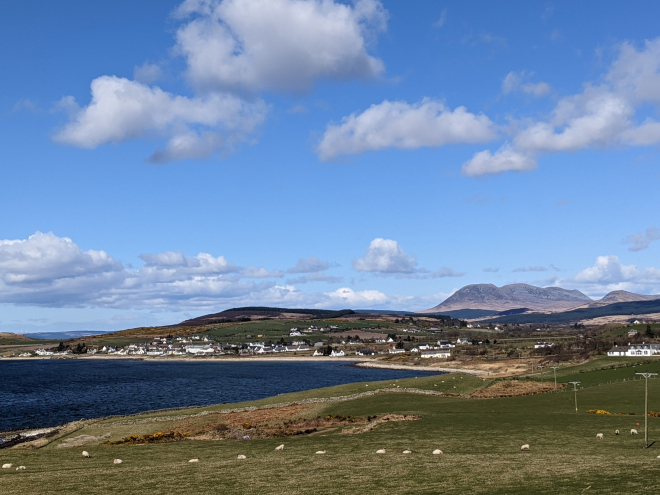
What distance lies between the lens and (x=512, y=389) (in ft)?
270

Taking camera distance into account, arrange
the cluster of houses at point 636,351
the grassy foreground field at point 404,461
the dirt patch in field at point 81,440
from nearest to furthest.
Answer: the grassy foreground field at point 404,461
the dirt patch in field at point 81,440
the cluster of houses at point 636,351

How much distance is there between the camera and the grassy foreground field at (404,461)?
24.0 metres

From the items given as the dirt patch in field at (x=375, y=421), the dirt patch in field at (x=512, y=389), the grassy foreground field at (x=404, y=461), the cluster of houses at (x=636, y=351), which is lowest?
the cluster of houses at (x=636, y=351)

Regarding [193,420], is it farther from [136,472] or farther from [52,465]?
[136,472]

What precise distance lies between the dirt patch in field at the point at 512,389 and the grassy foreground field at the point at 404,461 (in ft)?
68.8

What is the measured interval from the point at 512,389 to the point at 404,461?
5759 cm

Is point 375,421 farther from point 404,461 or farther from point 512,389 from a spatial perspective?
point 512,389

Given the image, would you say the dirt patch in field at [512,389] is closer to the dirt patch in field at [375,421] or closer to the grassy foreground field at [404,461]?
the grassy foreground field at [404,461]

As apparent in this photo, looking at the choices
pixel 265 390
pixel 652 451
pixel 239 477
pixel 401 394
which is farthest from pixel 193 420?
pixel 265 390

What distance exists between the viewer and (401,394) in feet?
260

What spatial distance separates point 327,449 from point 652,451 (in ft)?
62.0

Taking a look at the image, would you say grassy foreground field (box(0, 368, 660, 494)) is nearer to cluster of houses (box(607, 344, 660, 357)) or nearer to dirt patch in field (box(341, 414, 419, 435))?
dirt patch in field (box(341, 414, 419, 435))

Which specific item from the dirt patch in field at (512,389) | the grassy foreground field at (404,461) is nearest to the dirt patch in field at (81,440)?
the grassy foreground field at (404,461)

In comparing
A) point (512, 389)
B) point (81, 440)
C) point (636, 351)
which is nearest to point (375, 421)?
point (81, 440)
